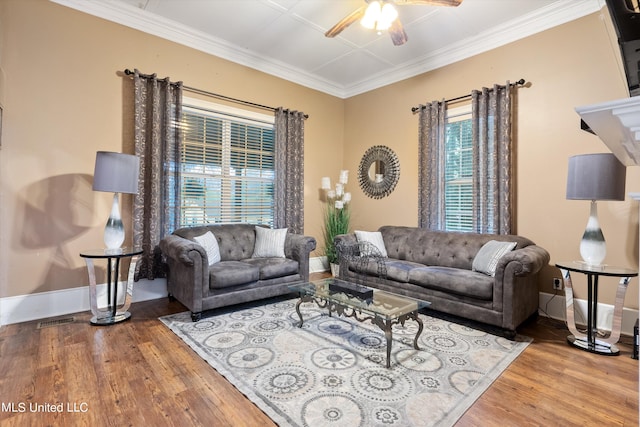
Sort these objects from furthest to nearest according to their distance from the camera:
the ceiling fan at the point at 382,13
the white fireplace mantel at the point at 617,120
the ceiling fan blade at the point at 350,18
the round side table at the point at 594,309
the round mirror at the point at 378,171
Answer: the round mirror at the point at 378,171
the ceiling fan blade at the point at 350,18
the ceiling fan at the point at 382,13
the round side table at the point at 594,309
the white fireplace mantel at the point at 617,120

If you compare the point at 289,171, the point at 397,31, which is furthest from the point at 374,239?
the point at 397,31

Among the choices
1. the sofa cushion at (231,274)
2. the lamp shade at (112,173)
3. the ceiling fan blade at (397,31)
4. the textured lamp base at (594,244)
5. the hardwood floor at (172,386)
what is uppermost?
the ceiling fan blade at (397,31)

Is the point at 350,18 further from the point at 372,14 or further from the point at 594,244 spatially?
the point at 594,244

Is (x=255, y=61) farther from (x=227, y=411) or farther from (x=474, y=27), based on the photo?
(x=227, y=411)

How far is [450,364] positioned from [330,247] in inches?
122

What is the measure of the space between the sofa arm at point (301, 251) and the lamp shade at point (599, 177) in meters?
2.65

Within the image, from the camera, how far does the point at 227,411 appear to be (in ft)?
5.75

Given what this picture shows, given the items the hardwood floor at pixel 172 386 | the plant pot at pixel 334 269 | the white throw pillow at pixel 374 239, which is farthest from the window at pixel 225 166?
the hardwood floor at pixel 172 386

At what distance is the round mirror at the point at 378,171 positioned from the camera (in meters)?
4.86

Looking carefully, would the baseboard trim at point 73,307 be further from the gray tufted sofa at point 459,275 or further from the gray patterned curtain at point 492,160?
the gray patterned curtain at point 492,160

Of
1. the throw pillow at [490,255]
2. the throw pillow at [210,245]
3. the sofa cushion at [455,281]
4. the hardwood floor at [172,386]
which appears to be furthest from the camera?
the throw pillow at [210,245]

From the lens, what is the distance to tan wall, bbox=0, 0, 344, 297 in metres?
2.94

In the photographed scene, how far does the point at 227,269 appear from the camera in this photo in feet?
10.7

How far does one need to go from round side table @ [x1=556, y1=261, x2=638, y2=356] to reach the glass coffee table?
1.28 meters
